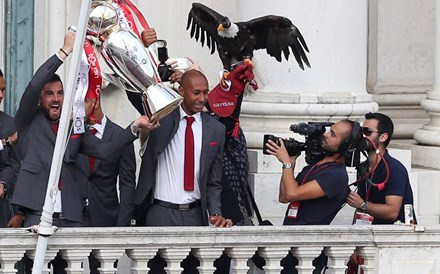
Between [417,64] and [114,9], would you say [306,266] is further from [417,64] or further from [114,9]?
[417,64]

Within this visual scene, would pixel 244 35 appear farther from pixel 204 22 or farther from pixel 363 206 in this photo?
pixel 363 206

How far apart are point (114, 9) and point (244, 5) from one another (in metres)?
2.73

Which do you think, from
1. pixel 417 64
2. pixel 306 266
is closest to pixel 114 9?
pixel 306 266

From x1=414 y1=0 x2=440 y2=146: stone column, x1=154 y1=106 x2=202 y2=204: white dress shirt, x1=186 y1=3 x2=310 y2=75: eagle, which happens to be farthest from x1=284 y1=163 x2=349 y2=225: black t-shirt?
x1=414 y1=0 x2=440 y2=146: stone column

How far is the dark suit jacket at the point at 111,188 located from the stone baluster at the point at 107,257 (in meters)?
0.82

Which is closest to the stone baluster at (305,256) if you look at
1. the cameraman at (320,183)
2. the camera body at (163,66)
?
the cameraman at (320,183)

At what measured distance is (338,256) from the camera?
43.5 feet

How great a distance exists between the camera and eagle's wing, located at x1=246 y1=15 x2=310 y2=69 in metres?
14.9

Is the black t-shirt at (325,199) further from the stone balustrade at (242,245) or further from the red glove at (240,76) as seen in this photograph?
the red glove at (240,76)

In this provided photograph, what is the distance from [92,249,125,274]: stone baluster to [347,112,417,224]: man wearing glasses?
1.85 m

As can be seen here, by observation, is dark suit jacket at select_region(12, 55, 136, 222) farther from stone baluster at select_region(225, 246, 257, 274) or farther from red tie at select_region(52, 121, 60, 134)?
stone baluster at select_region(225, 246, 257, 274)

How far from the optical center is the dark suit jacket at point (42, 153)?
1310 centimetres

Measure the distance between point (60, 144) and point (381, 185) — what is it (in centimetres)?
262

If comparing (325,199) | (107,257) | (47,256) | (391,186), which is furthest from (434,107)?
(47,256)
